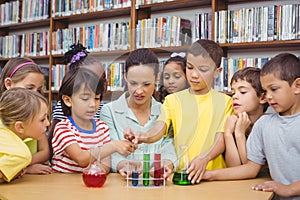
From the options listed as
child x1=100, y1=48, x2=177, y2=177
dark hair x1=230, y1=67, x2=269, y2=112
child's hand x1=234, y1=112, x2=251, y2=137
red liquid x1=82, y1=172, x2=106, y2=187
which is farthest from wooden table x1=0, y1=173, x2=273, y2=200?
dark hair x1=230, y1=67, x2=269, y2=112

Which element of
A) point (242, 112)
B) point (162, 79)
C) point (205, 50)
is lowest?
point (242, 112)

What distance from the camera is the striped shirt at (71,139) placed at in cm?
153

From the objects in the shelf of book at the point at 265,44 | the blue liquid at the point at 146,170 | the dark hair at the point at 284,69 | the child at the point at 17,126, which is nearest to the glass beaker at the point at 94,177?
the blue liquid at the point at 146,170

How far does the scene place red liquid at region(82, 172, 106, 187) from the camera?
1.28 metres

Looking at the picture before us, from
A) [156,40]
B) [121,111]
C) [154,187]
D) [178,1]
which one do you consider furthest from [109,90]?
[178,1]

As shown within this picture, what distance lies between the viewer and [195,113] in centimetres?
133

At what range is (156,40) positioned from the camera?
1293 millimetres

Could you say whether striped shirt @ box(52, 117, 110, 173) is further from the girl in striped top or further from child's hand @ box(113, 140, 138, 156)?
child's hand @ box(113, 140, 138, 156)

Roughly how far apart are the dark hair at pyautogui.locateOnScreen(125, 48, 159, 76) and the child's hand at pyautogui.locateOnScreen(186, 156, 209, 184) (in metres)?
0.37

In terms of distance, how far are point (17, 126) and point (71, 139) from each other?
0.20 m

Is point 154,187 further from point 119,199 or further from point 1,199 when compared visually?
point 1,199

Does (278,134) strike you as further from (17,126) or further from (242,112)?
(17,126)

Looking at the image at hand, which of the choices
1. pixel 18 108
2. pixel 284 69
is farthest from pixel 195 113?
pixel 18 108

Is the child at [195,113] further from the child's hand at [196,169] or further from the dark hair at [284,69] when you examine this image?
the dark hair at [284,69]
